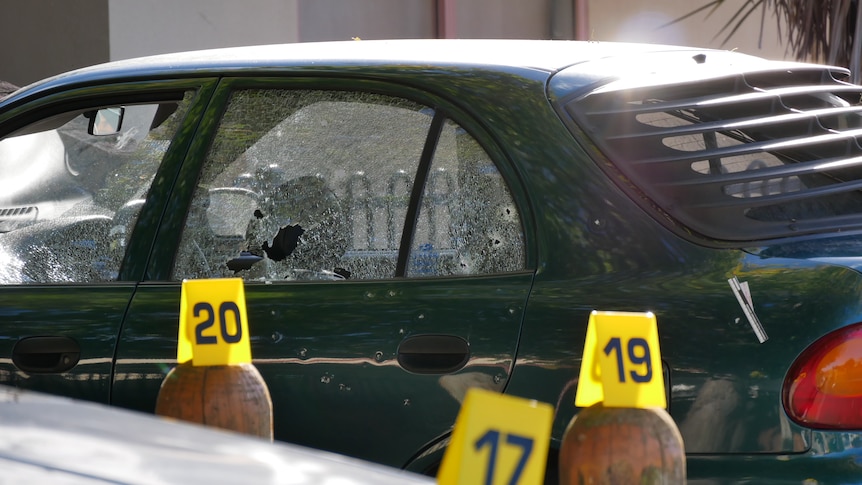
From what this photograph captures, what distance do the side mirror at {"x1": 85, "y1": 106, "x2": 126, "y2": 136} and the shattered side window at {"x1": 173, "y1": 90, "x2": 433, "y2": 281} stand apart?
0.58m

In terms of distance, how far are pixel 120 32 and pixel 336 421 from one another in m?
6.22

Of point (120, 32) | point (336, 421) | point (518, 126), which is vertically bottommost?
point (336, 421)

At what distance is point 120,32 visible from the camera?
329 inches

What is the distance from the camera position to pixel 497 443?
1737mm

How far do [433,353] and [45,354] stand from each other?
1.02 meters

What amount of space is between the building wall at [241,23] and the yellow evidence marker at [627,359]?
5036mm

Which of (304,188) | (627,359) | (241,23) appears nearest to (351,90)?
(304,188)

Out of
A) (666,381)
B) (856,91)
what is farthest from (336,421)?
(856,91)

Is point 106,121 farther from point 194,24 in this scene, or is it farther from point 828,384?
point 194,24

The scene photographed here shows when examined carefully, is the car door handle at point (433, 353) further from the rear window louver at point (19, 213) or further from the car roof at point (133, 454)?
the rear window louver at point (19, 213)

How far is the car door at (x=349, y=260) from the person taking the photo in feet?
8.79

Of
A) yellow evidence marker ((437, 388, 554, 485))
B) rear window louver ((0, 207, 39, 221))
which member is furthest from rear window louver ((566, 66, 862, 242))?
rear window louver ((0, 207, 39, 221))

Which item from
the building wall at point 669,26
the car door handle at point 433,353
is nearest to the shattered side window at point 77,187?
the car door handle at point 433,353

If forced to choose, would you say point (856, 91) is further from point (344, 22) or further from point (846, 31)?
point (344, 22)
